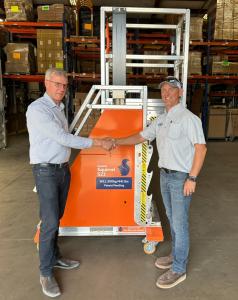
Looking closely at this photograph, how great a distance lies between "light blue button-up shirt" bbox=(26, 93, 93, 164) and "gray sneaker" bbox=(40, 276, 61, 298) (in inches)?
39.5

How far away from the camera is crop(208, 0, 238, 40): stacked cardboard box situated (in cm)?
822

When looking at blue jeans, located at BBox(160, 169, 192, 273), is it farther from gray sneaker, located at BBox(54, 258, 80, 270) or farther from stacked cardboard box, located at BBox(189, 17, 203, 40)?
stacked cardboard box, located at BBox(189, 17, 203, 40)

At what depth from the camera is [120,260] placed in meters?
2.97

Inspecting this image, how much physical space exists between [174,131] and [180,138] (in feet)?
0.24

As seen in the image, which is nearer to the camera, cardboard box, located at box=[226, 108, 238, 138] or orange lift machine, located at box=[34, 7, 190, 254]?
orange lift machine, located at box=[34, 7, 190, 254]

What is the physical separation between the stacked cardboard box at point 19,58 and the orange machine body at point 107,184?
263 inches

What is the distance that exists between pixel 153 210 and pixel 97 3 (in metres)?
9.70

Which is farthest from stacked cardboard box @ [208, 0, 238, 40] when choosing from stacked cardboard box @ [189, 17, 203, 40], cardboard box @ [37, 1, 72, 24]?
cardboard box @ [37, 1, 72, 24]

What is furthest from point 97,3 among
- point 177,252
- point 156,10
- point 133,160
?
point 177,252

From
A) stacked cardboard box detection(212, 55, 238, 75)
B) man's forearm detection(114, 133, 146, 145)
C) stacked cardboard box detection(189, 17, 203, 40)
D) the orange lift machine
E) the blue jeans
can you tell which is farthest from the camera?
stacked cardboard box detection(212, 55, 238, 75)

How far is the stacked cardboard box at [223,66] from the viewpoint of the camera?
9.30 metres

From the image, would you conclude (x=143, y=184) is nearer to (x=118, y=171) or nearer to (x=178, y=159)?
(x=118, y=171)

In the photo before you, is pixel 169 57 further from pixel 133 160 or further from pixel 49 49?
pixel 49 49

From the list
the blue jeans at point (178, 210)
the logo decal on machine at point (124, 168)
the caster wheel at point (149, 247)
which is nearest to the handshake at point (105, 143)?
the logo decal on machine at point (124, 168)
